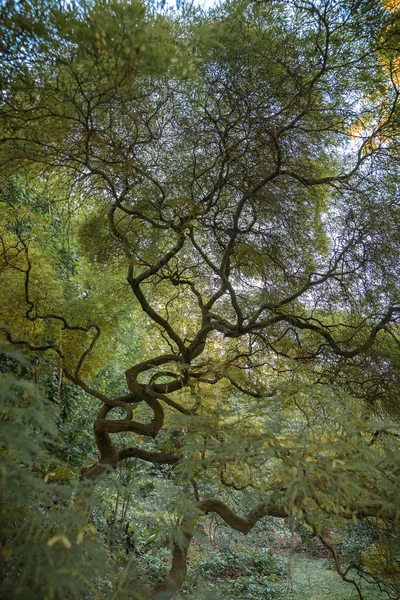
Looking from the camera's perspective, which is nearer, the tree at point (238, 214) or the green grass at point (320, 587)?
the tree at point (238, 214)

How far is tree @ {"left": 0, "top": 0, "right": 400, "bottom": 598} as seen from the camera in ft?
4.52

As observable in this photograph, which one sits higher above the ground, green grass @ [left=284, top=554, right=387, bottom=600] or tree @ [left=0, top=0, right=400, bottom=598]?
tree @ [left=0, top=0, right=400, bottom=598]

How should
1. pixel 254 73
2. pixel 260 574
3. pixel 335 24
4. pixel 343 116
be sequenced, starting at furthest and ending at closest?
pixel 260 574, pixel 343 116, pixel 254 73, pixel 335 24

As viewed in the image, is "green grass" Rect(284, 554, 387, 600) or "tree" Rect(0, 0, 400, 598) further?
"green grass" Rect(284, 554, 387, 600)

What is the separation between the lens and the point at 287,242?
3.02 meters

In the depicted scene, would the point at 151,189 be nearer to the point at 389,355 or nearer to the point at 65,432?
the point at 389,355

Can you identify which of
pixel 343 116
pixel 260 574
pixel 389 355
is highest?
pixel 343 116

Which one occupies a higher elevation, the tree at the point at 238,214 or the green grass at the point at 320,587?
the tree at the point at 238,214

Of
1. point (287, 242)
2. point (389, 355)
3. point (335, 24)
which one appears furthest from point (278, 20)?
point (389, 355)

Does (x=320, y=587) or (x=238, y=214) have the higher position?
(x=238, y=214)

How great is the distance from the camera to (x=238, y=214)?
219cm

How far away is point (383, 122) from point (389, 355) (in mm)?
1282

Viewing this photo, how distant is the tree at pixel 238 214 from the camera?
138 centimetres

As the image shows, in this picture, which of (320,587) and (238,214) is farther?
(320,587)
